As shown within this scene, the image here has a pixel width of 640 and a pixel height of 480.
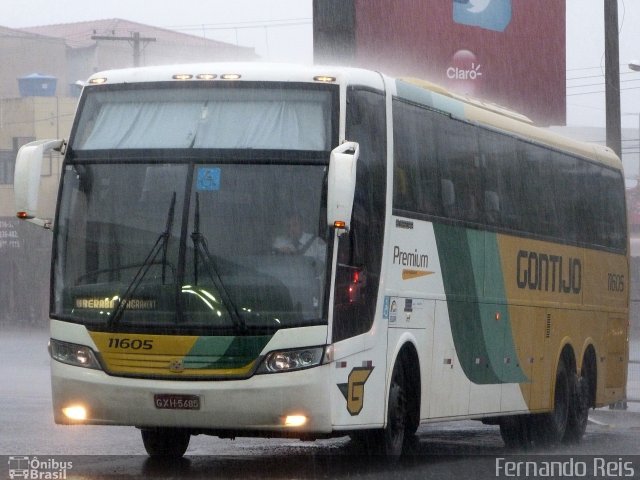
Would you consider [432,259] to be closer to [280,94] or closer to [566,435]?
[280,94]

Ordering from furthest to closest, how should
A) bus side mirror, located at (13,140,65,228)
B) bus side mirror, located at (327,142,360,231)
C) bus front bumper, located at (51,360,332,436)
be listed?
bus side mirror, located at (13,140,65,228) < bus front bumper, located at (51,360,332,436) < bus side mirror, located at (327,142,360,231)

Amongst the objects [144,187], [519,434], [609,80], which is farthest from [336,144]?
[609,80]

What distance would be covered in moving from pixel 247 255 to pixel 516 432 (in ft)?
22.7

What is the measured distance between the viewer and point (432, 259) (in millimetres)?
13180

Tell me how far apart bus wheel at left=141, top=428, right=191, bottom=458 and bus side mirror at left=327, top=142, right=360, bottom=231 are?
10.1 feet

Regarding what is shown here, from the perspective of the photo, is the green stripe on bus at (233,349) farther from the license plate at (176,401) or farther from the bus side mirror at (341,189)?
the bus side mirror at (341,189)

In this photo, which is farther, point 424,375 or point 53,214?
point 424,375

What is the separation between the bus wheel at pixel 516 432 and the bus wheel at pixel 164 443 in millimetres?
4825

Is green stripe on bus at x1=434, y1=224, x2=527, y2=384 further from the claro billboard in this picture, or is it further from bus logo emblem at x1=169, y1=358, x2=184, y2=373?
the claro billboard

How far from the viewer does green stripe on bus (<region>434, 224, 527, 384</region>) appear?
13.7 metres

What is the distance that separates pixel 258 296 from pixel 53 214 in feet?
6.53

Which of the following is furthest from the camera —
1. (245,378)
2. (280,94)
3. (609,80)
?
(609,80)

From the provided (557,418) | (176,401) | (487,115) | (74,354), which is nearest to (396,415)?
(176,401)

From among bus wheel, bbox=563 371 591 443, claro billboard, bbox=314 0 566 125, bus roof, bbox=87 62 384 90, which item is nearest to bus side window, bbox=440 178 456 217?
bus roof, bbox=87 62 384 90
